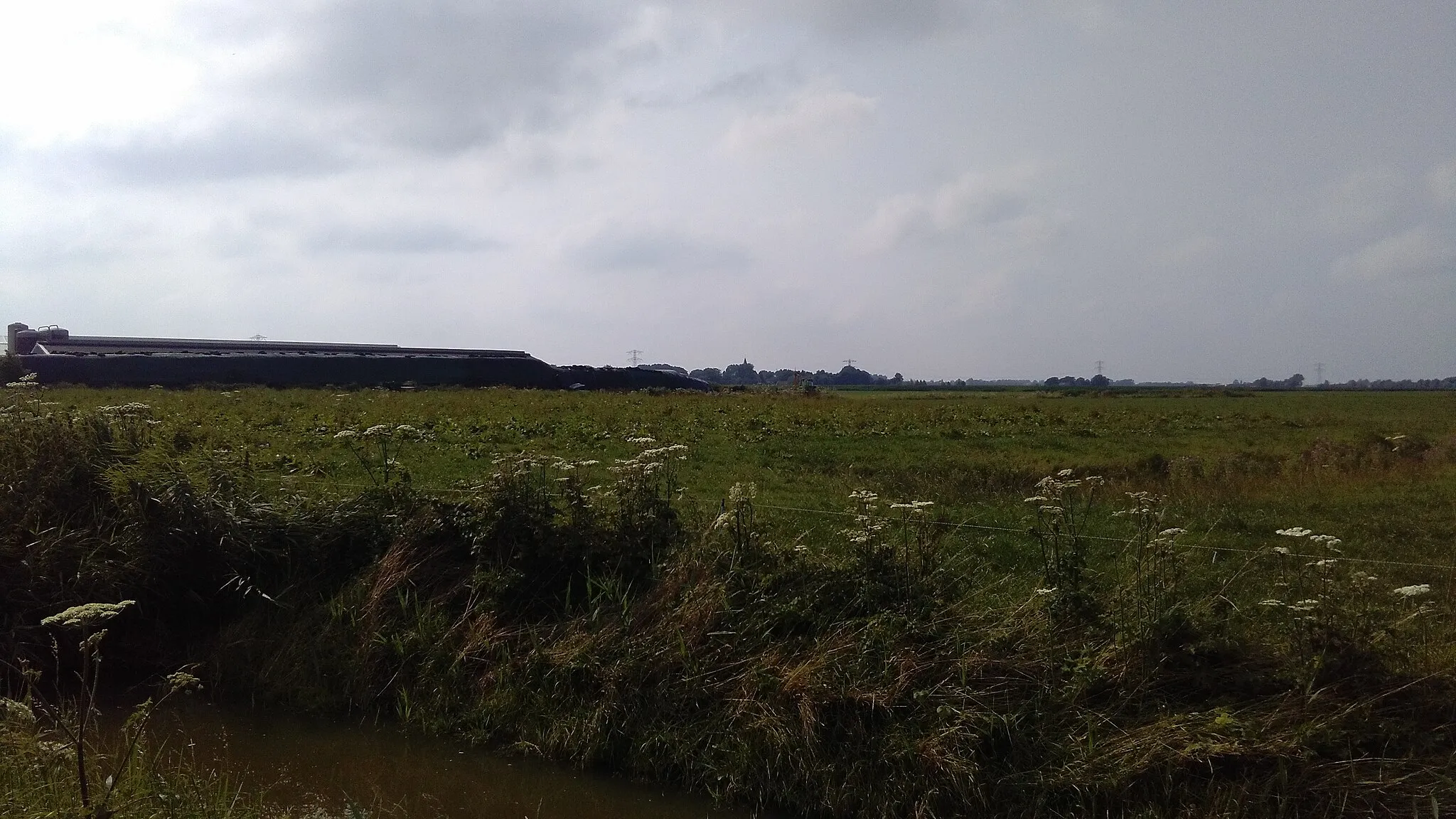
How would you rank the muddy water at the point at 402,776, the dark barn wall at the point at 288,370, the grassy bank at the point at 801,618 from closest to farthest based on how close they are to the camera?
1. the grassy bank at the point at 801,618
2. the muddy water at the point at 402,776
3. the dark barn wall at the point at 288,370

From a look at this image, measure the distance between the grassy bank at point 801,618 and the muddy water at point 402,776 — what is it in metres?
0.27

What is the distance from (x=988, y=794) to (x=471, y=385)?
59.6 m

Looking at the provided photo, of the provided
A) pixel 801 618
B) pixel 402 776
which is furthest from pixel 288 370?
pixel 801 618

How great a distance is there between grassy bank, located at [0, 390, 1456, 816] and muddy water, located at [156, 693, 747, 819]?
0.27 meters

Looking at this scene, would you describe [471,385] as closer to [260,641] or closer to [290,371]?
[290,371]

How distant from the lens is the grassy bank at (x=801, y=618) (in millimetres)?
6719

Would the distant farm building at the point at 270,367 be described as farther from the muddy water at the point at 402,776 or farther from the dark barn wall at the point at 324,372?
the muddy water at the point at 402,776

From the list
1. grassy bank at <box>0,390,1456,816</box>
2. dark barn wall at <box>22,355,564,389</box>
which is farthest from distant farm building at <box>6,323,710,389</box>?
grassy bank at <box>0,390,1456,816</box>

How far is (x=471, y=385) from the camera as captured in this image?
206 feet

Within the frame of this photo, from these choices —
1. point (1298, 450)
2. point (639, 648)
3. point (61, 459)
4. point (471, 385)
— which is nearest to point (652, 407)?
point (1298, 450)

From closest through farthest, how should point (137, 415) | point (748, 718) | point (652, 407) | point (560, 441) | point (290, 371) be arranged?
point (748, 718) < point (137, 415) < point (560, 441) < point (652, 407) < point (290, 371)

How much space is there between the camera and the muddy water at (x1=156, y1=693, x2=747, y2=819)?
7.24 m

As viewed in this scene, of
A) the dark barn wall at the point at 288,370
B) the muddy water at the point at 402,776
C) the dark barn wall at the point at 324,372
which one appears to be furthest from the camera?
the dark barn wall at the point at 324,372

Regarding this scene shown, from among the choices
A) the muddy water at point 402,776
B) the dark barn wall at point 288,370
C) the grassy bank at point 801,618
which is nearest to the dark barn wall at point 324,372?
the dark barn wall at point 288,370
